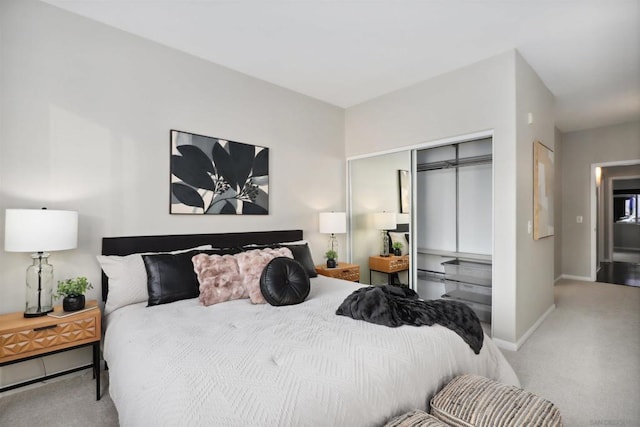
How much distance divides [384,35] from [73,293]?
10.3ft

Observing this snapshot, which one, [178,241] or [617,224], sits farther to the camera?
[617,224]

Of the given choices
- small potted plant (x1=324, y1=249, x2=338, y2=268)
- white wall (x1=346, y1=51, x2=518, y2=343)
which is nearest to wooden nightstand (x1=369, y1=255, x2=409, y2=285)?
small potted plant (x1=324, y1=249, x2=338, y2=268)

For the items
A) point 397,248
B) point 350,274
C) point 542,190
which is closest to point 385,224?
point 397,248

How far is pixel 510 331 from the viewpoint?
2898 millimetres

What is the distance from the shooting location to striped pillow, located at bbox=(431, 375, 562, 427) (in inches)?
51.7

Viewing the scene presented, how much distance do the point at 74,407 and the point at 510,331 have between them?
3473 mm

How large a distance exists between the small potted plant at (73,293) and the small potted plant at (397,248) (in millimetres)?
3150

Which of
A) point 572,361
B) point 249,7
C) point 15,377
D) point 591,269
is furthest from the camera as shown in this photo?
point 591,269

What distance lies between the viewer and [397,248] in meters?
3.95

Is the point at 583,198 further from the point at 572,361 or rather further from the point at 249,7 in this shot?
the point at 249,7

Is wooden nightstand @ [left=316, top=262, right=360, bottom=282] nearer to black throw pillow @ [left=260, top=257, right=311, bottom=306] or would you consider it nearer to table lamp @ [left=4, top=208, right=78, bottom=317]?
black throw pillow @ [left=260, top=257, right=311, bottom=306]

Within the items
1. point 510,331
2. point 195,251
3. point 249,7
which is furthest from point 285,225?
point 510,331

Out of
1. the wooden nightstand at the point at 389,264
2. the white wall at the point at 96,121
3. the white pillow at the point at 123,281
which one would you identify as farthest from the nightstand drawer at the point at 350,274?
the white pillow at the point at 123,281

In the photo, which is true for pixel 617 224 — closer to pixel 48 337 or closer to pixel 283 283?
pixel 283 283
